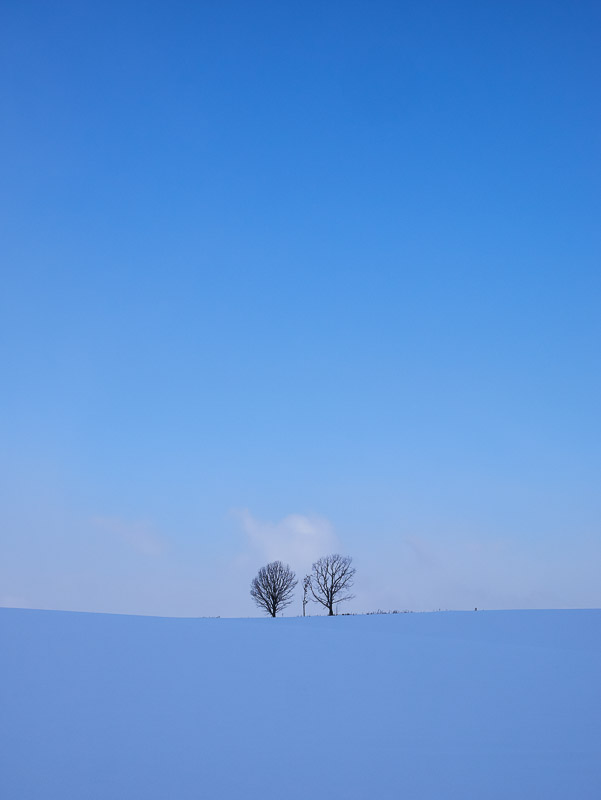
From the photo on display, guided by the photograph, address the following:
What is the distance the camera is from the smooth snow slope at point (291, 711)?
7.02 metres

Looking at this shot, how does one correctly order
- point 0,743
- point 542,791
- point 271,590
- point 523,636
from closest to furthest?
1. point 542,791
2. point 0,743
3. point 523,636
4. point 271,590

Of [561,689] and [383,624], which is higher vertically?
[383,624]

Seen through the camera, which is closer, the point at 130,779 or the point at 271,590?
the point at 130,779

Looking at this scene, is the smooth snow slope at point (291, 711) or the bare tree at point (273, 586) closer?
the smooth snow slope at point (291, 711)

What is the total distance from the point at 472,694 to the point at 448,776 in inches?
118

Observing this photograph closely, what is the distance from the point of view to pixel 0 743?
24.8 ft

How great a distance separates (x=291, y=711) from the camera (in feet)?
30.4

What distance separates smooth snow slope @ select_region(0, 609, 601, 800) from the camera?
276 inches

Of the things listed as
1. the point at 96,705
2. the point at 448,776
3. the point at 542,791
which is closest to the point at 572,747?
the point at 542,791

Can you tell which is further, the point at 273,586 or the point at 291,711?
the point at 273,586

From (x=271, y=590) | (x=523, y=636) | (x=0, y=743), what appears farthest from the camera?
(x=271, y=590)

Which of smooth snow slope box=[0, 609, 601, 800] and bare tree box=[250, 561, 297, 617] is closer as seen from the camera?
smooth snow slope box=[0, 609, 601, 800]

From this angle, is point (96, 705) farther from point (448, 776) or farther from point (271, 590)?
point (271, 590)

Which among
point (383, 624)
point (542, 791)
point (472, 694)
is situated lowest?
point (542, 791)
